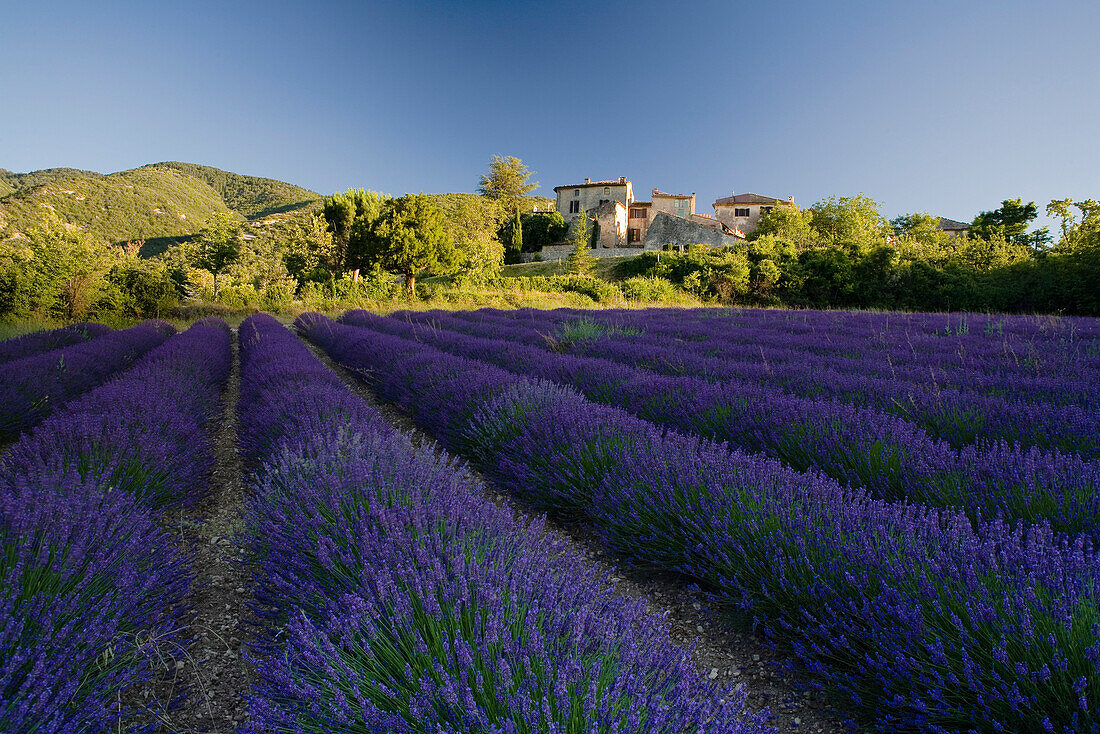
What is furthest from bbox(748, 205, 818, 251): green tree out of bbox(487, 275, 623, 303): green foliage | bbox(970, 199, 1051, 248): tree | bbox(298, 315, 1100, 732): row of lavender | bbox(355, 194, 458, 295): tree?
bbox(298, 315, 1100, 732): row of lavender

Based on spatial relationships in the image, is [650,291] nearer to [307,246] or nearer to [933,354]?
[933,354]

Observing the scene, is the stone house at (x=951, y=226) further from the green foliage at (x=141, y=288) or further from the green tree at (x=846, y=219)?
the green foliage at (x=141, y=288)

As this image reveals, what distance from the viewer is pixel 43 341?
6.81 m

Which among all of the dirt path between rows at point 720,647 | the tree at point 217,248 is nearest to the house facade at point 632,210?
the tree at point 217,248

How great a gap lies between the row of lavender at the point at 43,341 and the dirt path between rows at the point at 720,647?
285 inches

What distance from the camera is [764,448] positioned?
2715mm

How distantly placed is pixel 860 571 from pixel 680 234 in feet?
113

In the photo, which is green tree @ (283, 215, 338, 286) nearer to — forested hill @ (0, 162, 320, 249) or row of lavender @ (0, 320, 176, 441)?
forested hill @ (0, 162, 320, 249)

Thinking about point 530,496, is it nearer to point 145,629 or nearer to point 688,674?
point 145,629

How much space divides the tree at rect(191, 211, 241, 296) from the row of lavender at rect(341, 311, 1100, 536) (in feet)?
82.0

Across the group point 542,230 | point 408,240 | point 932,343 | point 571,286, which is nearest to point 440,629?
point 932,343

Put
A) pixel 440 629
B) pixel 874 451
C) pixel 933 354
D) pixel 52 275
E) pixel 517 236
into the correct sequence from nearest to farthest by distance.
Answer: pixel 440 629 < pixel 874 451 < pixel 933 354 < pixel 52 275 < pixel 517 236

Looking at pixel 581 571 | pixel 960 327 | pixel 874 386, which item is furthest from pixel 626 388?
pixel 960 327

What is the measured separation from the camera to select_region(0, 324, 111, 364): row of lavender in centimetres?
588
